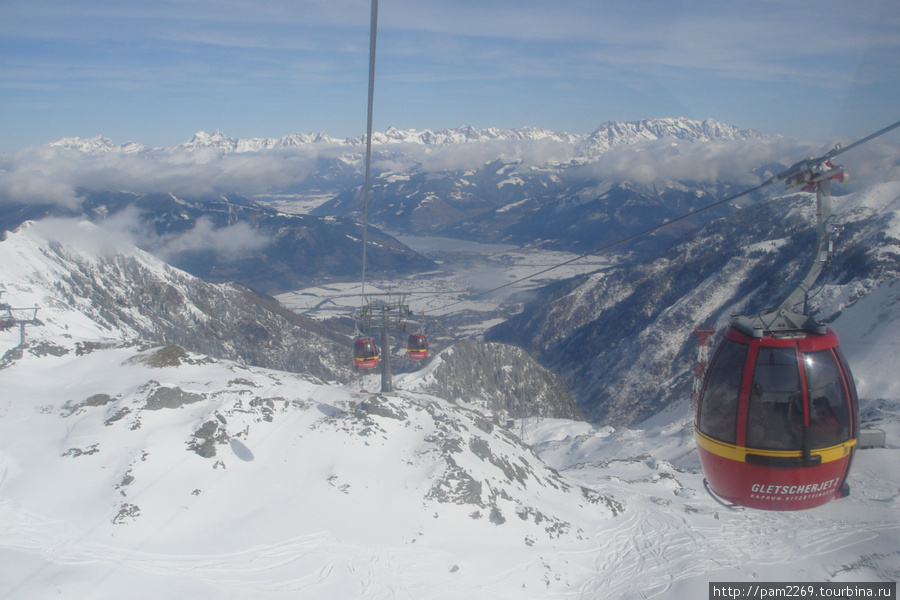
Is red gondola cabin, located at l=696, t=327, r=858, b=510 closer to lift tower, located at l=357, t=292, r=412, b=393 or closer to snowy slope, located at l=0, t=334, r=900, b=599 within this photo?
snowy slope, located at l=0, t=334, r=900, b=599

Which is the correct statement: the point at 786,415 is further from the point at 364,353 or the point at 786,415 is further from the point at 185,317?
the point at 185,317

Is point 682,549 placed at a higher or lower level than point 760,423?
lower

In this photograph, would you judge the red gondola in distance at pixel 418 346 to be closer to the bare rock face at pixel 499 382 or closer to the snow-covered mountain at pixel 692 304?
the bare rock face at pixel 499 382

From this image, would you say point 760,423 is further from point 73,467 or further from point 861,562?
point 73,467

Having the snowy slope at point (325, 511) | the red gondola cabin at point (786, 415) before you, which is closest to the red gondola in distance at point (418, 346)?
the snowy slope at point (325, 511)

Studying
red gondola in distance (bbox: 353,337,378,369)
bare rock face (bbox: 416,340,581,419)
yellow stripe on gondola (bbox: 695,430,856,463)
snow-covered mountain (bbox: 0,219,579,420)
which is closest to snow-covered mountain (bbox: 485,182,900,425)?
bare rock face (bbox: 416,340,581,419)

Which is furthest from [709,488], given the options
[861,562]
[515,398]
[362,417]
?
[515,398]

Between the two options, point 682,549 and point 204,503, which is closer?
point 204,503

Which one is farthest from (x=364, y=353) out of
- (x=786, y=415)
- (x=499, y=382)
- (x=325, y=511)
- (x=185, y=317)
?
(x=185, y=317)

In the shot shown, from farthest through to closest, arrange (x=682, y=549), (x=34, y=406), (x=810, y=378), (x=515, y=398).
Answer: (x=515, y=398) < (x=34, y=406) < (x=682, y=549) < (x=810, y=378)

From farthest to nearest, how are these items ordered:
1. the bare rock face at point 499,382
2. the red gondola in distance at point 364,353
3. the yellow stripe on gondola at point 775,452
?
1. the bare rock face at point 499,382
2. the red gondola in distance at point 364,353
3. the yellow stripe on gondola at point 775,452
